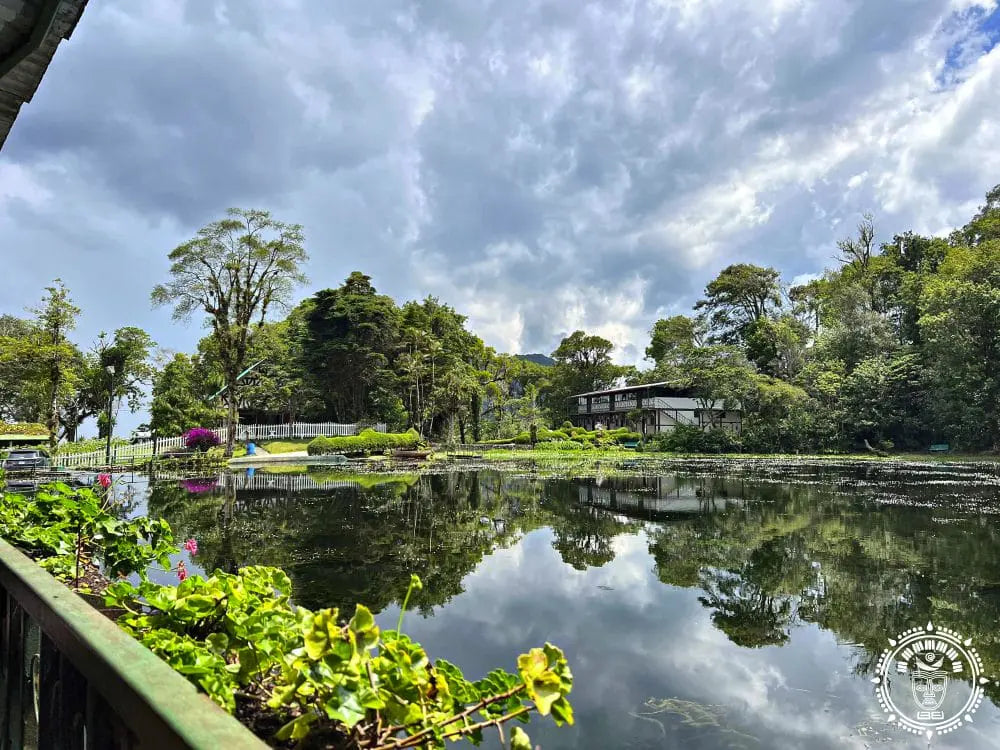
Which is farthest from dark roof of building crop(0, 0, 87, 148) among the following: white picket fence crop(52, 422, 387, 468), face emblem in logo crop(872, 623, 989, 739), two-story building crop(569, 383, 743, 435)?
two-story building crop(569, 383, 743, 435)

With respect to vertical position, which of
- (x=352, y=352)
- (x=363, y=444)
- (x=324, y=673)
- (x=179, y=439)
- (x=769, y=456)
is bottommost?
(x=769, y=456)

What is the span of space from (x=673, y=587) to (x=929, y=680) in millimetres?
2264

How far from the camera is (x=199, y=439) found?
23.5 metres

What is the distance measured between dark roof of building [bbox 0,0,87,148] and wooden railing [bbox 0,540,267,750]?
5.82ft

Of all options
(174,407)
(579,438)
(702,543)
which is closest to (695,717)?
(702,543)

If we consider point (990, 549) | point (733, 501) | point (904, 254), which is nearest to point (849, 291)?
point (904, 254)

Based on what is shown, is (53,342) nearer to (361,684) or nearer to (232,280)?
(232,280)

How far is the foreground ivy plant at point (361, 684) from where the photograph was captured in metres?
1.02

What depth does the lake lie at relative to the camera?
10.9ft

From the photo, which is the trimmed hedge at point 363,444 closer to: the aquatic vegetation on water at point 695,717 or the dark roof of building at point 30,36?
the aquatic vegetation on water at point 695,717

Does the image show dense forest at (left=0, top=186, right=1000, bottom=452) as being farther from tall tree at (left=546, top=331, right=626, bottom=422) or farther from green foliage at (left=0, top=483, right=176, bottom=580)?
green foliage at (left=0, top=483, right=176, bottom=580)

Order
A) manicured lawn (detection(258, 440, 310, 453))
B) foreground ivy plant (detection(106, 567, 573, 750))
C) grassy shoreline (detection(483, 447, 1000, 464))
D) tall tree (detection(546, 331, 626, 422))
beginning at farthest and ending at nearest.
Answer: tall tree (detection(546, 331, 626, 422)), manicured lawn (detection(258, 440, 310, 453)), grassy shoreline (detection(483, 447, 1000, 464)), foreground ivy plant (detection(106, 567, 573, 750))

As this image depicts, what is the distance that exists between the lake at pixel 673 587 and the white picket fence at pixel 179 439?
10.3m

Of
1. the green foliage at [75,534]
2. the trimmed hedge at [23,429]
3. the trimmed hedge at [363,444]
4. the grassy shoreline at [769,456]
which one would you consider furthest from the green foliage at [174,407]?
the green foliage at [75,534]
